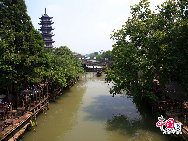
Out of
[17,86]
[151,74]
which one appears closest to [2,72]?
[17,86]

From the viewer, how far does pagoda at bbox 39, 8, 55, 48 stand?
48281 mm

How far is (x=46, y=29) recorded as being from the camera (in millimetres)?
48812

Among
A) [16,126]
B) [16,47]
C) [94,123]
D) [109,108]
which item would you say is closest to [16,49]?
[16,47]

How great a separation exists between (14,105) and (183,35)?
15236mm

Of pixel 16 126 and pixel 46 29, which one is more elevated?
pixel 46 29

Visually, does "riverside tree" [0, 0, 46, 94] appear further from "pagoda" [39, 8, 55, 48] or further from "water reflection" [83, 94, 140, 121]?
"pagoda" [39, 8, 55, 48]

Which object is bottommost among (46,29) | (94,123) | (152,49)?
(94,123)

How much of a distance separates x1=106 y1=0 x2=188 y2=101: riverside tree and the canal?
265cm

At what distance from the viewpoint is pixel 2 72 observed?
11.6 metres

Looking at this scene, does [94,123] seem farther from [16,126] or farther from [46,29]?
[46,29]

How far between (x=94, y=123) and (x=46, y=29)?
42866 mm

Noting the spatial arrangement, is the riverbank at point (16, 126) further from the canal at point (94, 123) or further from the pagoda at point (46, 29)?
the pagoda at point (46, 29)

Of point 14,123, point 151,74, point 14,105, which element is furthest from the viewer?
point 14,105

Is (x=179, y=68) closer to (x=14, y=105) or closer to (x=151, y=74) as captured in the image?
(x=151, y=74)
